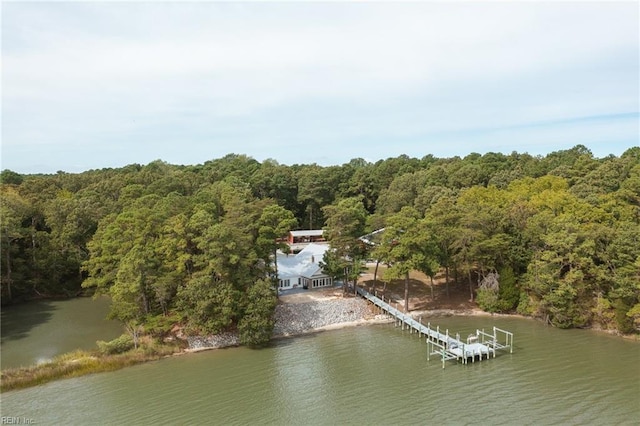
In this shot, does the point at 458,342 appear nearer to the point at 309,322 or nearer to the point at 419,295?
the point at 309,322

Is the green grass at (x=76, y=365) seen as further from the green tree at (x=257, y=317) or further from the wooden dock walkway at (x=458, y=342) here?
the wooden dock walkway at (x=458, y=342)

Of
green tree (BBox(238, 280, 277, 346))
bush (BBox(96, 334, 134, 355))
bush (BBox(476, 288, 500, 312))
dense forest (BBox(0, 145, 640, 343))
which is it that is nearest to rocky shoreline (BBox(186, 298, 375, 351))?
dense forest (BBox(0, 145, 640, 343))

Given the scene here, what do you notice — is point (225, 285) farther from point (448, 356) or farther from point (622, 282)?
point (622, 282)

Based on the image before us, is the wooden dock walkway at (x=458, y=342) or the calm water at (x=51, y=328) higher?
the calm water at (x=51, y=328)

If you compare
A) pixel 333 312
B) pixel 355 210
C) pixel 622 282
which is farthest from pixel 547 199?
pixel 333 312

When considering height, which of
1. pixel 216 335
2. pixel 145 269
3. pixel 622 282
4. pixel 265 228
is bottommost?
pixel 216 335

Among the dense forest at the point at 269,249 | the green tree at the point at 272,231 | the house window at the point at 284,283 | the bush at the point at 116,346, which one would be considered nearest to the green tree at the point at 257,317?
the dense forest at the point at 269,249
